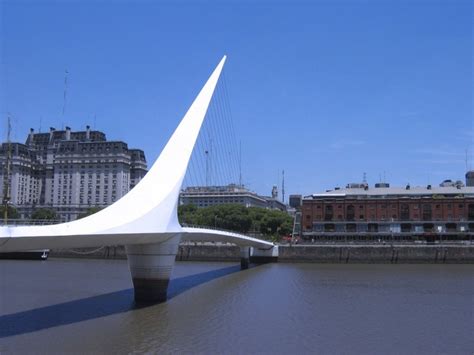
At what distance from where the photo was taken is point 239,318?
20.8m

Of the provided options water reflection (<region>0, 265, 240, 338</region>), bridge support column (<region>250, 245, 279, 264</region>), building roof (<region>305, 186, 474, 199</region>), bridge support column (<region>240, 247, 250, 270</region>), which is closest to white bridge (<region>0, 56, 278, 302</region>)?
water reflection (<region>0, 265, 240, 338</region>)

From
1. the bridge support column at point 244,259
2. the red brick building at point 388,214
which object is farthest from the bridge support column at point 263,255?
the red brick building at point 388,214

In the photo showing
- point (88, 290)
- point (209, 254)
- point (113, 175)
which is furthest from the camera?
point (113, 175)

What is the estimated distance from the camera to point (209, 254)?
58656 millimetres

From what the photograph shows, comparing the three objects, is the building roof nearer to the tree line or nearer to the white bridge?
the tree line

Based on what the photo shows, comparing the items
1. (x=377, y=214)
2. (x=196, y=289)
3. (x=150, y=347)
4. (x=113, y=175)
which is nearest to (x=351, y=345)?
(x=150, y=347)

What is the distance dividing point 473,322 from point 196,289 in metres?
14.6

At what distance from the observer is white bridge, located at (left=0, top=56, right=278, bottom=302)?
1581 centimetres

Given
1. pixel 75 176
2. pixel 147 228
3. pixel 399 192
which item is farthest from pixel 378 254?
pixel 75 176

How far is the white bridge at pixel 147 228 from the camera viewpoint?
15.8 m

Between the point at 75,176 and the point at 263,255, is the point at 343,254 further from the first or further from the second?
the point at 75,176

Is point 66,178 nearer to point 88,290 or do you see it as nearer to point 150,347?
point 88,290

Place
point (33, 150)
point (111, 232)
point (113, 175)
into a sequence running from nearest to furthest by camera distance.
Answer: point (111, 232) < point (113, 175) < point (33, 150)

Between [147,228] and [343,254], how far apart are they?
122 feet
